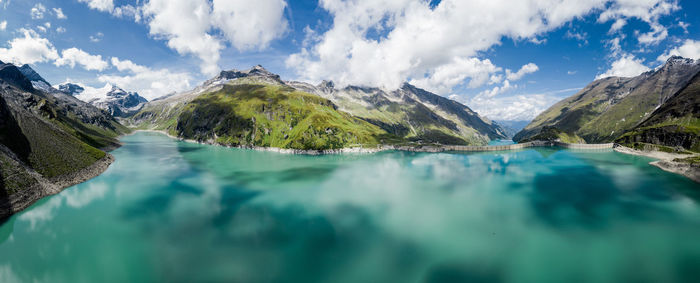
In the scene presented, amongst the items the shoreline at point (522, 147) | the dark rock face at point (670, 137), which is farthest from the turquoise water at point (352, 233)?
the dark rock face at point (670, 137)

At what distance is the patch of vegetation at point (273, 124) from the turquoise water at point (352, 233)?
75.7m

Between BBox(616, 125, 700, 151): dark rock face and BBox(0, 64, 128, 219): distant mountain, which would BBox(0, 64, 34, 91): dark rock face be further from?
BBox(616, 125, 700, 151): dark rock face

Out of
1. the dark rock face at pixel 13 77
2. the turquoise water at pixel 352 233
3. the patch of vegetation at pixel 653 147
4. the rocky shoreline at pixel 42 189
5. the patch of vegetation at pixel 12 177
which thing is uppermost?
the dark rock face at pixel 13 77

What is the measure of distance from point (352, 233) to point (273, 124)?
417ft

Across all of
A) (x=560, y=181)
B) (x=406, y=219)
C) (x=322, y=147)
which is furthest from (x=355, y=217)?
(x=322, y=147)

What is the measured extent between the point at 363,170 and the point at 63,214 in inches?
2436

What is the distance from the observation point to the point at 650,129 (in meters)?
104

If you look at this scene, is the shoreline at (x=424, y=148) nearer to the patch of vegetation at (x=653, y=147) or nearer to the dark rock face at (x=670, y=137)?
the patch of vegetation at (x=653, y=147)

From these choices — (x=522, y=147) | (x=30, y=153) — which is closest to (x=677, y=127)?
(x=522, y=147)

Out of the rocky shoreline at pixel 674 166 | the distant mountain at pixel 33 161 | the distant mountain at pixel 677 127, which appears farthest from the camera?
the distant mountain at pixel 677 127

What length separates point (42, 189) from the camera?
1683 inches

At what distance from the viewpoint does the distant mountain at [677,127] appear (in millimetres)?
87250

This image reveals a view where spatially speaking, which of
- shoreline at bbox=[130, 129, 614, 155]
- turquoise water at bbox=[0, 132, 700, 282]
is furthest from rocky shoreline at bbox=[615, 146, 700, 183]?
shoreline at bbox=[130, 129, 614, 155]

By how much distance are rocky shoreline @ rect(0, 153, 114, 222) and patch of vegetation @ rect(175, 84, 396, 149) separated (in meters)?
72.0
